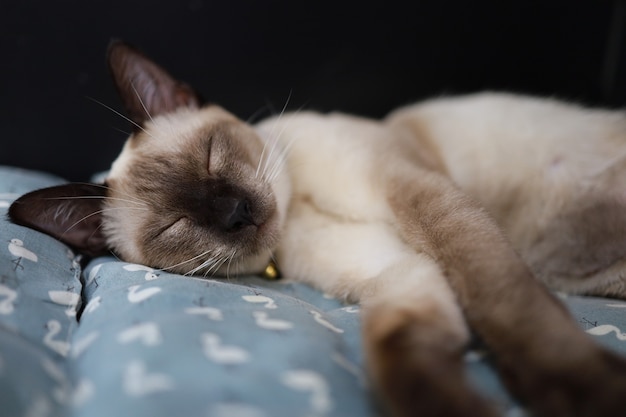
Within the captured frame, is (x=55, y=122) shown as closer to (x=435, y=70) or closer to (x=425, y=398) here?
(x=435, y=70)

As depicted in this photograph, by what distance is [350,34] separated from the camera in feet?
8.13

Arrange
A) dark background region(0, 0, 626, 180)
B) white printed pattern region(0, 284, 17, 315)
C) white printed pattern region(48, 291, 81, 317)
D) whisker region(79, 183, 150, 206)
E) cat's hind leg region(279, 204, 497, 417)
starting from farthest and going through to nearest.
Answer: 1. dark background region(0, 0, 626, 180)
2. whisker region(79, 183, 150, 206)
3. white printed pattern region(48, 291, 81, 317)
4. white printed pattern region(0, 284, 17, 315)
5. cat's hind leg region(279, 204, 497, 417)

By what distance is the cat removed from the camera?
106 cm

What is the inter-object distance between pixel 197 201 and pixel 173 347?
1.92 ft

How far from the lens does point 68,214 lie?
5.48 ft

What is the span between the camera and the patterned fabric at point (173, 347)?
0.94m

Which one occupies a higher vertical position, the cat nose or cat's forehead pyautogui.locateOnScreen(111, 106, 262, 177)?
cat's forehead pyautogui.locateOnScreen(111, 106, 262, 177)

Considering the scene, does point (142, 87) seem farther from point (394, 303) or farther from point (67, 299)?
point (394, 303)

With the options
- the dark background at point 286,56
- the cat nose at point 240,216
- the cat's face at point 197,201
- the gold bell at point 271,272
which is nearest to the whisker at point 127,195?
the cat's face at point 197,201

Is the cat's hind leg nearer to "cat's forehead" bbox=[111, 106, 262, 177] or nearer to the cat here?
the cat

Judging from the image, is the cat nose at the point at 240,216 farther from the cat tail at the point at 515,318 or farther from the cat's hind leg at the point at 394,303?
Result: the cat tail at the point at 515,318

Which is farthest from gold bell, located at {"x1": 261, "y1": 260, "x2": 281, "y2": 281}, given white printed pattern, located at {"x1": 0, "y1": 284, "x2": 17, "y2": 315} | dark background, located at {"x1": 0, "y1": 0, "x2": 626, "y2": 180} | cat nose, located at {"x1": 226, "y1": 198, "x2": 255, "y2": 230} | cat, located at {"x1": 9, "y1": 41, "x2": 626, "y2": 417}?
dark background, located at {"x1": 0, "y1": 0, "x2": 626, "y2": 180}

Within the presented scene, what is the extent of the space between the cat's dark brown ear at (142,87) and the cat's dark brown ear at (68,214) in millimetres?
317

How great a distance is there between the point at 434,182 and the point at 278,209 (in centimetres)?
49
